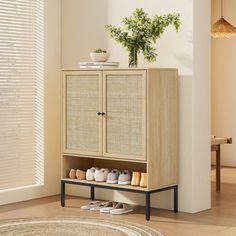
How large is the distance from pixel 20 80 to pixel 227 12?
3.79 metres

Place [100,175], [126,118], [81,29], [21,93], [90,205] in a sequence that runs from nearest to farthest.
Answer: [126,118] → [100,175] → [90,205] → [21,93] → [81,29]

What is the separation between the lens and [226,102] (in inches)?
355

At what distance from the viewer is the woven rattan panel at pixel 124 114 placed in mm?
5430

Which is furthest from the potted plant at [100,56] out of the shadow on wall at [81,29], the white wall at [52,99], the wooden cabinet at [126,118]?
the white wall at [52,99]

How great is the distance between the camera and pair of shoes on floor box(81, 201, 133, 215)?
5664 millimetres

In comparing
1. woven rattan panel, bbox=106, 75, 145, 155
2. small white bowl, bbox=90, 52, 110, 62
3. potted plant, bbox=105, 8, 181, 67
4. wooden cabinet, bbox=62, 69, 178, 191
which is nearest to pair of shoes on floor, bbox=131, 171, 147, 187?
wooden cabinet, bbox=62, 69, 178, 191

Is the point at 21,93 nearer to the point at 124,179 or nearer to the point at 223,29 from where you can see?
the point at 124,179

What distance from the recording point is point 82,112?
5840 millimetres

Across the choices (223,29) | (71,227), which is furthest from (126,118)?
(223,29)

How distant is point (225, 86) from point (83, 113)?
364 cm

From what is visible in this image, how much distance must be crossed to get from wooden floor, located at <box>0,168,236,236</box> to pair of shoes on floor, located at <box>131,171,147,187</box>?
0.28 meters

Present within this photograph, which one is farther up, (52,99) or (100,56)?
(100,56)

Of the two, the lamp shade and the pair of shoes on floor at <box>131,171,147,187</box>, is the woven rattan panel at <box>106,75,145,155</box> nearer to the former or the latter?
the pair of shoes on floor at <box>131,171,147,187</box>

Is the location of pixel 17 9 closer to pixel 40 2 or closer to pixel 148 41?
pixel 40 2
